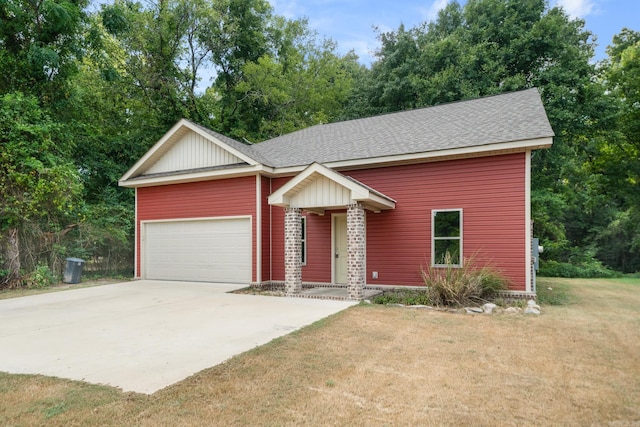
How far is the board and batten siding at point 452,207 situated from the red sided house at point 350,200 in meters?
0.02

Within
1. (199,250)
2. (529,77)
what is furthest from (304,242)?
(529,77)

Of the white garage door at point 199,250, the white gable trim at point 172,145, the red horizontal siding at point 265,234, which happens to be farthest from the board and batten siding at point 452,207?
the white garage door at point 199,250

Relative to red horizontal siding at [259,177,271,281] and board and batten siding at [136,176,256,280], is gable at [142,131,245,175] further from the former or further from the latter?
red horizontal siding at [259,177,271,281]

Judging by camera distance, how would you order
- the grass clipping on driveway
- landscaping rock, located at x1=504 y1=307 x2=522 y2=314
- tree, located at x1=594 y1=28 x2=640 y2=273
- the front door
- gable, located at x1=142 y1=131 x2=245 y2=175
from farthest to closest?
1. tree, located at x1=594 y1=28 x2=640 y2=273
2. gable, located at x1=142 y1=131 x2=245 y2=175
3. the front door
4. landscaping rock, located at x1=504 y1=307 x2=522 y2=314
5. the grass clipping on driveway

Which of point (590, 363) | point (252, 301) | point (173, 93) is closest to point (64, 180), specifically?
point (252, 301)

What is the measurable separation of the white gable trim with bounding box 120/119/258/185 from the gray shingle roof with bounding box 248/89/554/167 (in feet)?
1.01

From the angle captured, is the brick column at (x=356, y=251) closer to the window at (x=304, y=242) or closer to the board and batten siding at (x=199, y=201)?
the window at (x=304, y=242)

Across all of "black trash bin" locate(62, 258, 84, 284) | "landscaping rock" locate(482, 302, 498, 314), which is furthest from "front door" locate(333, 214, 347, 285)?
"black trash bin" locate(62, 258, 84, 284)

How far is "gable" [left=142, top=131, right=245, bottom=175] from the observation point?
11086 mm

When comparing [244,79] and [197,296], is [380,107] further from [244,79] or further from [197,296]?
[197,296]

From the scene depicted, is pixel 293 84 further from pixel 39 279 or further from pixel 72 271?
pixel 39 279

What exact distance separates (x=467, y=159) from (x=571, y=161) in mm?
9380

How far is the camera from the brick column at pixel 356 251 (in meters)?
8.16

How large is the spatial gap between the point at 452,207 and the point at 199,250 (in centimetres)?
749
